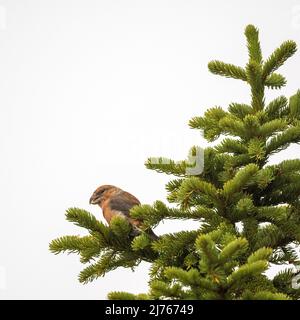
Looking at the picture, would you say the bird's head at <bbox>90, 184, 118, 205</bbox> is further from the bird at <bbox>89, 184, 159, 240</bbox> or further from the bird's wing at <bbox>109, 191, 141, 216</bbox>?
the bird's wing at <bbox>109, 191, 141, 216</bbox>

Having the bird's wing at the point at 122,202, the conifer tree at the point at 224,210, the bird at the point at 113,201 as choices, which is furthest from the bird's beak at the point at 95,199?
the conifer tree at the point at 224,210

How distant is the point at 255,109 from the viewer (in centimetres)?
550

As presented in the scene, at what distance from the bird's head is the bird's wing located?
6.4 inches

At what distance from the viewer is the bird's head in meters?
6.59

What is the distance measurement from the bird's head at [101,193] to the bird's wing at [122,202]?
0.54ft

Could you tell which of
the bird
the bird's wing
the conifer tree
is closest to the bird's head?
the bird

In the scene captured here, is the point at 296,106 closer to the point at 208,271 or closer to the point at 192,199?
the point at 192,199

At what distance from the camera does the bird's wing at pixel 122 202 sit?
20.0 feet

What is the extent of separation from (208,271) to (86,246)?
1.30 metres

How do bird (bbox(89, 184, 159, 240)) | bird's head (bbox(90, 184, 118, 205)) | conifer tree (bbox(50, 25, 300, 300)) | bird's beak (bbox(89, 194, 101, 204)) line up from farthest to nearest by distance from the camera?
bird's beak (bbox(89, 194, 101, 204)) < bird's head (bbox(90, 184, 118, 205)) < bird (bbox(89, 184, 159, 240)) < conifer tree (bbox(50, 25, 300, 300))

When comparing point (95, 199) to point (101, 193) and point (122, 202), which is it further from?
point (122, 202)
